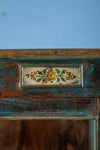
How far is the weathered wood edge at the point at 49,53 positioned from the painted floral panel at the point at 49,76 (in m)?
0.06

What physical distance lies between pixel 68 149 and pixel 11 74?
0.51 m

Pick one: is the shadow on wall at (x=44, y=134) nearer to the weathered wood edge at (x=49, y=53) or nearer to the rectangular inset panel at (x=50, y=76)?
the rectangular inset panel at (x=50, y=76)

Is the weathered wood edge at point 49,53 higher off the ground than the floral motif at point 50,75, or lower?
higher

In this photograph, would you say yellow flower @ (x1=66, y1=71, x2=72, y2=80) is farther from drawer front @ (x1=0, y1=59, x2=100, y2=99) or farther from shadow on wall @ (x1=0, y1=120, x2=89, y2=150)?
shadow on wall @ (x1=0, y1=120, x2=89, y2=150)

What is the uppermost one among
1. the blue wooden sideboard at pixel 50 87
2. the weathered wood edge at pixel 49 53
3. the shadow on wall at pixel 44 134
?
the weathered wood edge at pixel 49 53

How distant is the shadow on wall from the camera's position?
65 centimetres

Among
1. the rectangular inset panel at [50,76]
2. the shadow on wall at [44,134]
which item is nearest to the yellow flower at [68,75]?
the rectangular inset panel at [50,76]

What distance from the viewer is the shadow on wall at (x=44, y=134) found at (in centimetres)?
65

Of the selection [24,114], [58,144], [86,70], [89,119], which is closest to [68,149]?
[58,144]

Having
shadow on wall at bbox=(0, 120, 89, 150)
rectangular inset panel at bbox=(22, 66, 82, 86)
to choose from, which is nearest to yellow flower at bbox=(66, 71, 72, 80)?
rectangular inset panel at bbox=(22, 66, 82, 86)

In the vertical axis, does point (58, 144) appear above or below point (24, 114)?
below

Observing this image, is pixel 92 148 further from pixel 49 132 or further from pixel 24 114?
pixel 24 114

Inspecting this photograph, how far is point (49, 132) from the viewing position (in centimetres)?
66

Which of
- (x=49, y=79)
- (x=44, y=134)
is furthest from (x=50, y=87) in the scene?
(x=44, y=134)
